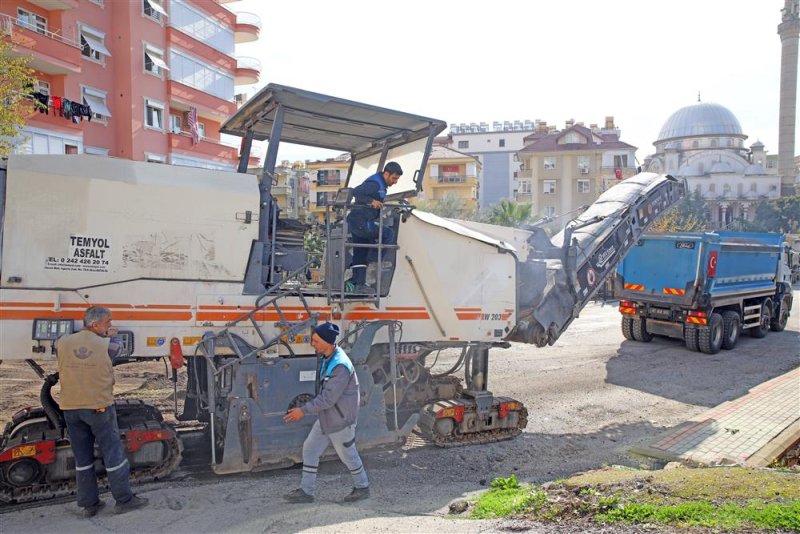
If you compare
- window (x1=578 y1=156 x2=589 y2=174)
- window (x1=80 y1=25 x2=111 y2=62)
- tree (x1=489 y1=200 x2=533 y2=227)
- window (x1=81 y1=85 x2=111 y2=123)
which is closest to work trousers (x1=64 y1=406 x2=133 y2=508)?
window (x1=81 y1=85 x2=111 y2=123)

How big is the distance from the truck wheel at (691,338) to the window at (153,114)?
835 inches

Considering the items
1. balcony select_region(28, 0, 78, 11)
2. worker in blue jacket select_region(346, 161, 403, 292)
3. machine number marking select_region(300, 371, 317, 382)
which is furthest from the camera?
balcony select_region(28, 0, 78, 11)

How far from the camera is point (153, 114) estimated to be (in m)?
25.8

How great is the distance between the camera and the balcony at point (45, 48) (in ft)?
63.7

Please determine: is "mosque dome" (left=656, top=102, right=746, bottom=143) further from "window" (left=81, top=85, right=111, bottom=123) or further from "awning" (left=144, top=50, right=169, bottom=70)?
"window" (left=81, top=85, right=111, bottom=123)

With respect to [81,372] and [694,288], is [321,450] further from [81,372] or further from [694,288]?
[694,288]

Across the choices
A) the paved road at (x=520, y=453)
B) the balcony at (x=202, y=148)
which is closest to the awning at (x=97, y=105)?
the balcony at (x=202, y=148)

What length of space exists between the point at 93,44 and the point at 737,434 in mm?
24674

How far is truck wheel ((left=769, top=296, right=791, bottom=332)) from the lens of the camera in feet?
55.7

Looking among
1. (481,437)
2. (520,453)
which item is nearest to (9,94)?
(481,437)

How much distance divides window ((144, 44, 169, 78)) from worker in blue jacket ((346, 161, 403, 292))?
71.6ft

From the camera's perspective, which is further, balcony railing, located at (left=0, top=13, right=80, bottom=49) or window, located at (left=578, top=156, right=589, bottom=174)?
window, located at (left=578, top=156, right=589, bottom=174)

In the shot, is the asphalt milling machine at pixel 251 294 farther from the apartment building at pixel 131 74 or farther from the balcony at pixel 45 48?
the balcony at pixel 45 48

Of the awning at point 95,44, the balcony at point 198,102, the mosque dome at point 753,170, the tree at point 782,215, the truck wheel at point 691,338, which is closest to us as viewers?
the truck wheel at point 691,338
